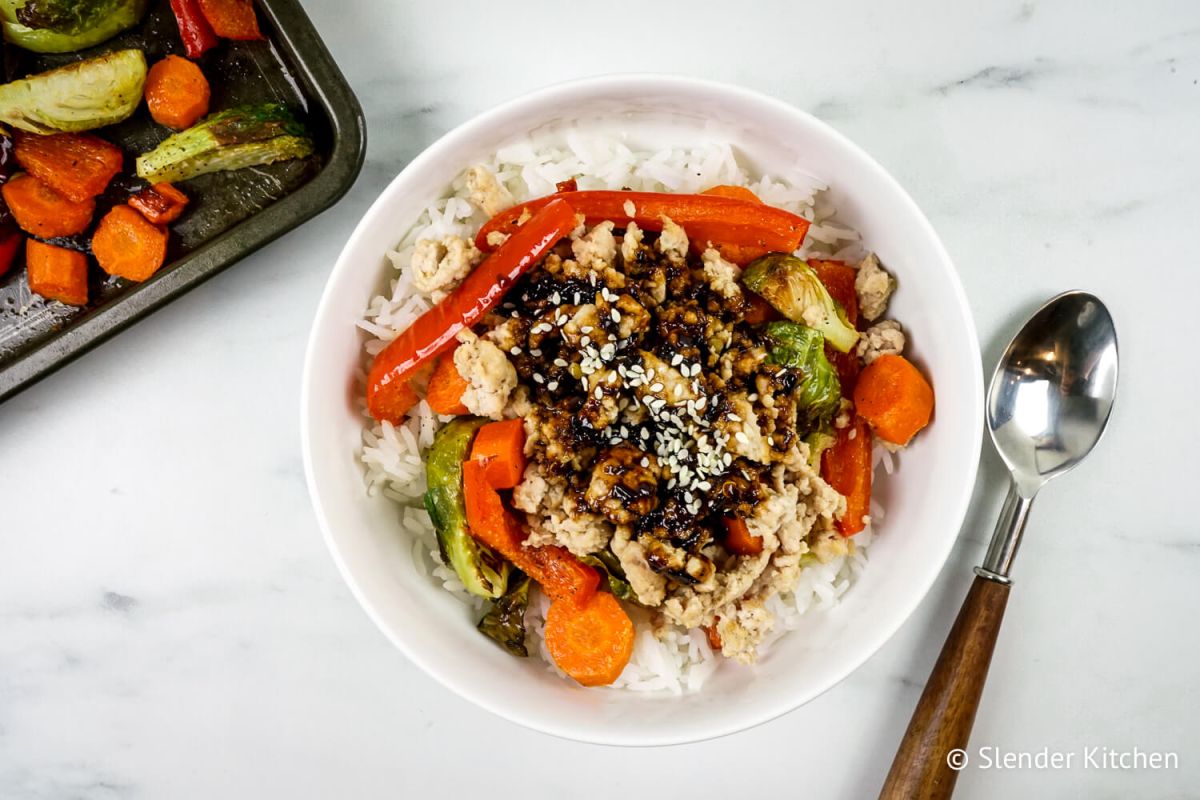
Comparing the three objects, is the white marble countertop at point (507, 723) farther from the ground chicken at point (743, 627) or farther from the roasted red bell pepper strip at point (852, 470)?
the ground chicken at point (743, 627)

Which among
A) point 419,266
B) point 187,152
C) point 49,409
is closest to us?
point 419,266

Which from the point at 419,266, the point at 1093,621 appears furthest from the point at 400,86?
the point at 1093,621

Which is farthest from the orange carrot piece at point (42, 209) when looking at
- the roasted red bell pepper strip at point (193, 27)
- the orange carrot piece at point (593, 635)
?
the orange carrot piece at point (593, 635)

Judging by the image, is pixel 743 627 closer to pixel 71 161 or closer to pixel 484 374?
pixel 484 374

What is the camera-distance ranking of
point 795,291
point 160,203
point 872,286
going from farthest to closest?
point 160,203 → point 872,286 → point 795,291

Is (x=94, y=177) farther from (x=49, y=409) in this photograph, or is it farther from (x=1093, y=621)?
(x=1093, y=621)

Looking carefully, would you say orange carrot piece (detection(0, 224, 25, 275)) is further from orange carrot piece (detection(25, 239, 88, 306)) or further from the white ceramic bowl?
the white ceramic bowl

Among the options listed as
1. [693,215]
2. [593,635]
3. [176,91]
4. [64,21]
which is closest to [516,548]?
[593,635]
